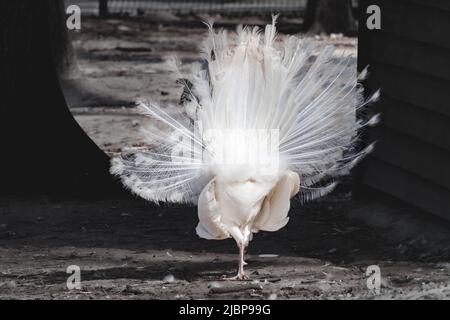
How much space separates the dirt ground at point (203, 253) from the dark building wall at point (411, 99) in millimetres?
230

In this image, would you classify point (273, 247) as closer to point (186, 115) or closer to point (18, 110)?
point (186, 115)

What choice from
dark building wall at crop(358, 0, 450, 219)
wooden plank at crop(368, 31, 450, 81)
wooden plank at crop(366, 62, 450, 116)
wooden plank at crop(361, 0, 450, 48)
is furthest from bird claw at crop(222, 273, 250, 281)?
wooden plank at crop(361, 0, 450, 48)

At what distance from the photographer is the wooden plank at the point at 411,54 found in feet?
24.4

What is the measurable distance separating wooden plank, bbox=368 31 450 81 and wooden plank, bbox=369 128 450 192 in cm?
51

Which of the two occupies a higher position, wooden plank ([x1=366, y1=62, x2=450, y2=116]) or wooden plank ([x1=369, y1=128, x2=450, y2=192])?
wooden plank ([x1=366, y1=62, x2=450, y2=116])

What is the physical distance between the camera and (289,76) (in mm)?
6676

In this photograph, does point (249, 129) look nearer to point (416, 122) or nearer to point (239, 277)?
point (239, 277)

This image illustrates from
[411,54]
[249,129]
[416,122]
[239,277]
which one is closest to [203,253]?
[239,277]

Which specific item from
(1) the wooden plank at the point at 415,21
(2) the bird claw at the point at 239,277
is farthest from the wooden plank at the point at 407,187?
(2) the bird claw at the point at 239,277

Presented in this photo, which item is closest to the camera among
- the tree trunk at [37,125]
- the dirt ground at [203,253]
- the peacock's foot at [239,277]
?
the dirt ground at [203,253]

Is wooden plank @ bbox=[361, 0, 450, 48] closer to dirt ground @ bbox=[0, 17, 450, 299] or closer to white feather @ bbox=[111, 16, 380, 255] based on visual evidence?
white feather @ bbox=[111, 16, 380, 255]

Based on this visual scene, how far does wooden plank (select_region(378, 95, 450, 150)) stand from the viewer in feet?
24.5

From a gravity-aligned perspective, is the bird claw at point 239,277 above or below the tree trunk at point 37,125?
below

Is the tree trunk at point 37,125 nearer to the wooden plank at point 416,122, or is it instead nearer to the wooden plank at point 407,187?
the wooden plank at point 407,187
